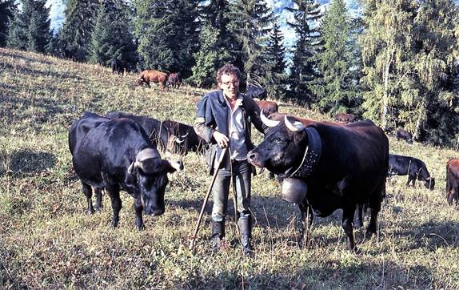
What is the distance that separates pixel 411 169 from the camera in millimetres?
16953

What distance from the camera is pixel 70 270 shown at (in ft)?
14.1

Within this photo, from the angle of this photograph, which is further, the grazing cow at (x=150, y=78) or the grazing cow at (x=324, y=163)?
the grazing cow at (x=150, y=78)

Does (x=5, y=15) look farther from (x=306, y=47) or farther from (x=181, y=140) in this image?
(x=181, y=140)

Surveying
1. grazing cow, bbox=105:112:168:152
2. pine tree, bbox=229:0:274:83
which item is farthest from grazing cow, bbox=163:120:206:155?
pine tree, bbox=229:0:274:83

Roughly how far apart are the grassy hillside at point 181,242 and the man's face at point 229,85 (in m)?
1.81

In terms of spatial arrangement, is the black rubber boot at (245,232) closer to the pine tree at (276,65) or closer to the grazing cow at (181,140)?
the grazing cow at (181,140)

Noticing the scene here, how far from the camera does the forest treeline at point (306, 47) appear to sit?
31.3 metres

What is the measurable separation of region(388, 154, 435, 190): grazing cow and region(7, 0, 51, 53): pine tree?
1437 inches

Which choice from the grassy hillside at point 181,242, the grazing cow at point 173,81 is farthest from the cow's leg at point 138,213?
the grazing cow at point 173,81

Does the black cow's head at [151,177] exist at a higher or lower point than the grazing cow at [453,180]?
higher

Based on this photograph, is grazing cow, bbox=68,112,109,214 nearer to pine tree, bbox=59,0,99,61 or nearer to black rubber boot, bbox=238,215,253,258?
black rubber boot, bbox=238,215,253,258

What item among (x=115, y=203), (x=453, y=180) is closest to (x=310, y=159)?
(x=115, y=203)

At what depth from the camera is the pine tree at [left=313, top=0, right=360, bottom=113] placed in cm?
4012

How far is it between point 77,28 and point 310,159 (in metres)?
49.0
